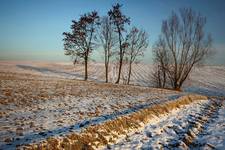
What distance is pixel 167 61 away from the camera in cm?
3494

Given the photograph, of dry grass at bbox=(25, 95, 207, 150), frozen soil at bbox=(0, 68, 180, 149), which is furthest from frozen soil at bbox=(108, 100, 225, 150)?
frozen soil at bbox=(0, 68, 180, 149)

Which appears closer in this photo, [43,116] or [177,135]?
[177,135]

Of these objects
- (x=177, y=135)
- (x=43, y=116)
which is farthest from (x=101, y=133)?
(x=177, y=135)

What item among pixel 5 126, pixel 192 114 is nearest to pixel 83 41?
pixel 192 114

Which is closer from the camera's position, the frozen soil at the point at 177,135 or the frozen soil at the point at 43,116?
the frozen soil at the point at 43,116

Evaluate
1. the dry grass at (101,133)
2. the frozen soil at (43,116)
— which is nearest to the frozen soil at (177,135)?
the dry grass at (101,133)

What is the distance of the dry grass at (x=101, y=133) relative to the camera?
684 centimetres

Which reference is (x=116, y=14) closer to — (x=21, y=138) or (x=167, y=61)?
(x=167, y=61)

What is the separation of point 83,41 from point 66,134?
2591 centimetres

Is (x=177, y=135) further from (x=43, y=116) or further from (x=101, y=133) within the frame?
(x=43, y=116)

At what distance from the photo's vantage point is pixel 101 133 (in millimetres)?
8328

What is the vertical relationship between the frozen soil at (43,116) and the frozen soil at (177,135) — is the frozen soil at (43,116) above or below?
above

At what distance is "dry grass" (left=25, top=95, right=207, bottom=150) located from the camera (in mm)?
6845

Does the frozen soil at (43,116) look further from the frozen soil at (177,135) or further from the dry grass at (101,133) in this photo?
the frozen soil at (177,135)
